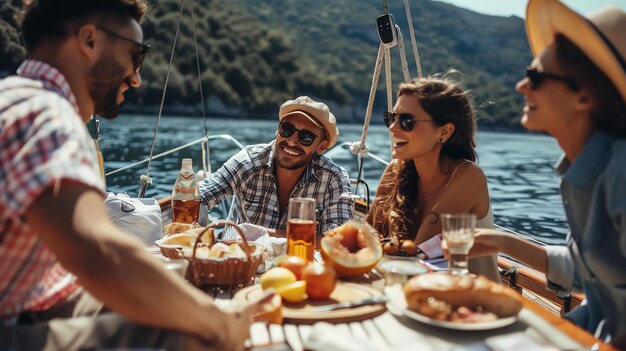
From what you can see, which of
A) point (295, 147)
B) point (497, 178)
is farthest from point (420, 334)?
point (497, 178)

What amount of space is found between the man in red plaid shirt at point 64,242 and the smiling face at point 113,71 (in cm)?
6

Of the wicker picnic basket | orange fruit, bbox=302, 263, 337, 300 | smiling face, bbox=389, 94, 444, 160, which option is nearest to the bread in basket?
the wicker picnic basket

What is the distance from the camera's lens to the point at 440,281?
1.38 meters

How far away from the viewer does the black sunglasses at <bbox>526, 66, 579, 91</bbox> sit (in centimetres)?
158

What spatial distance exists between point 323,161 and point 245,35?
56714 mm

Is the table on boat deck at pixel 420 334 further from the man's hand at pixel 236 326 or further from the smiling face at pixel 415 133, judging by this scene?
the smiling face at pixel 415 133

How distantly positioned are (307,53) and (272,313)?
223 ft

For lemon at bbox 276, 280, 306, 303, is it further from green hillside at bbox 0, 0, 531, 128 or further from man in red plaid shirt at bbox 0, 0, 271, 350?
green hillside at bbox 0, 0, 531, 128

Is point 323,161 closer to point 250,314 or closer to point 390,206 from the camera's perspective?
point 390,206

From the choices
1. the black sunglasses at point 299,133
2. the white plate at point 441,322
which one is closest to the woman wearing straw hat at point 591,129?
the white plate at point 441,322

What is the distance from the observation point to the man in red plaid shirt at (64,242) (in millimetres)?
922

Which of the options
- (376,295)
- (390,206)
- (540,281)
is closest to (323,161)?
(390,206)

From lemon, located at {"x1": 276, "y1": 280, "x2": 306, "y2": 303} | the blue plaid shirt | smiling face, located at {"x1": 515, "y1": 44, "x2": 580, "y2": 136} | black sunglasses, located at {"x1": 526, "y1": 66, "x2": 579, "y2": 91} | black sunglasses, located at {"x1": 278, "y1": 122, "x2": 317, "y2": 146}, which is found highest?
black sunglasses, located at {"x1": 526, "y1": 66, "x2": 579, "y2": 91}

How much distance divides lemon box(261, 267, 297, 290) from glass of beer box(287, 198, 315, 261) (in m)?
0.29
